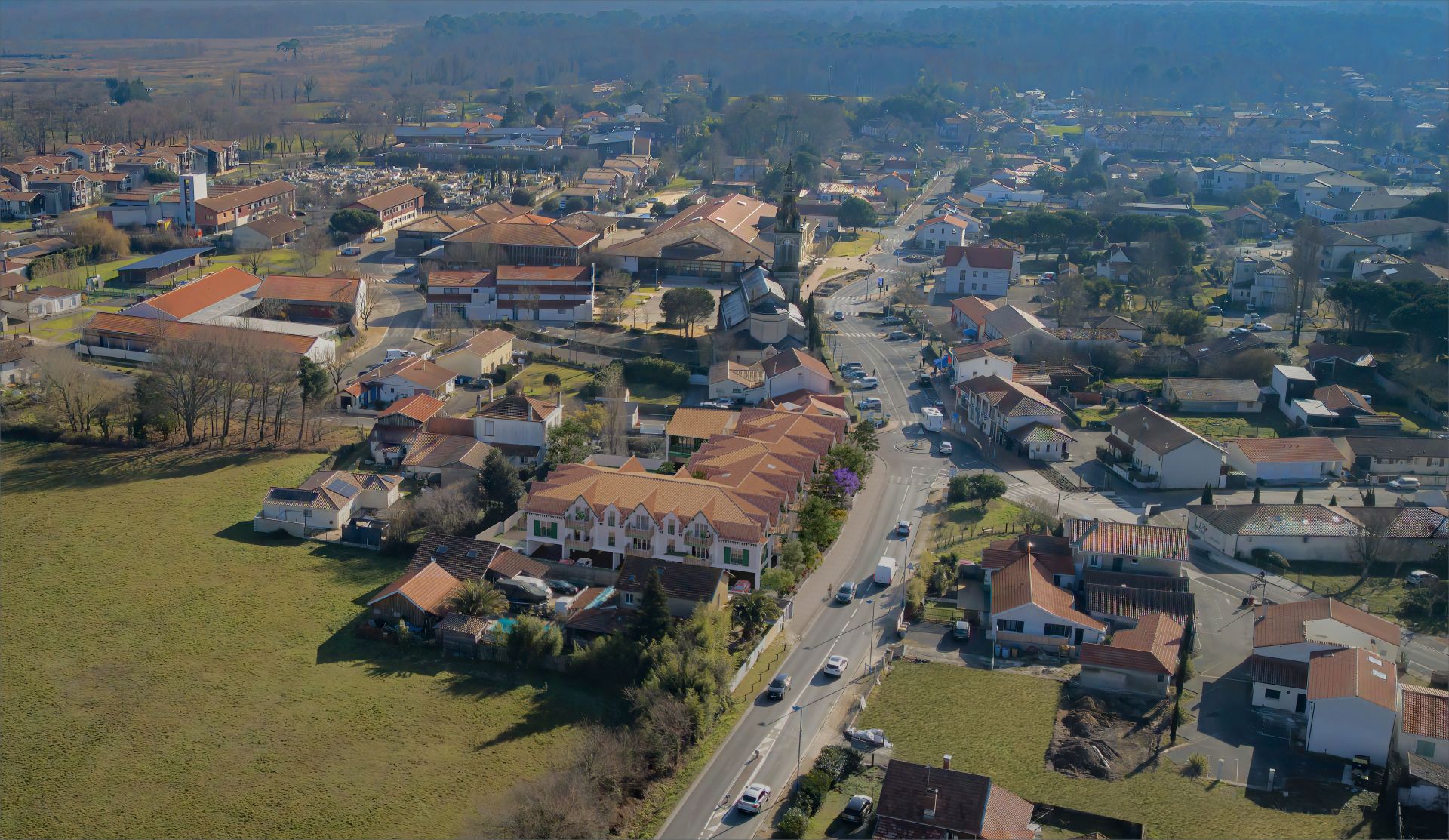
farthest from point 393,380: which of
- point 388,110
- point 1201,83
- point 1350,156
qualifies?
point 1201,83

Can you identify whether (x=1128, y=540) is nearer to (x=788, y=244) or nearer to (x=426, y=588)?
(x=426, y=588)

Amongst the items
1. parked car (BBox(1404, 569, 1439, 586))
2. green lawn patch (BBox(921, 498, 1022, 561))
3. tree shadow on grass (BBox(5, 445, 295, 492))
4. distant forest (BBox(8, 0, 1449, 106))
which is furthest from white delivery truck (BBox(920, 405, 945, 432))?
distant forest (BBox(8, 0, 1449, 106))

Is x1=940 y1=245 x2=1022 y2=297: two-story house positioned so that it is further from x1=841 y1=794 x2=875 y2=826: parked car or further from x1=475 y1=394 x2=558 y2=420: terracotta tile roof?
x1=841 y1=794 x2=875 y2=826: parked car

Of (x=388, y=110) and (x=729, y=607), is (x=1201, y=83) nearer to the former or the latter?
(x=388, y=110)

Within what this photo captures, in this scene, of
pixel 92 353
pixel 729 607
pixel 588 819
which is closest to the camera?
pixel 588 819

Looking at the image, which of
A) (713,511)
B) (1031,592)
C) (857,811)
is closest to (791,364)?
(713,511)

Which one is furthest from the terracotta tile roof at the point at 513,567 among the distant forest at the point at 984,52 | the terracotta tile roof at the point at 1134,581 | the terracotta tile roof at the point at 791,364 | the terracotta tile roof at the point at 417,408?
the distant forest at the point at 984,52
